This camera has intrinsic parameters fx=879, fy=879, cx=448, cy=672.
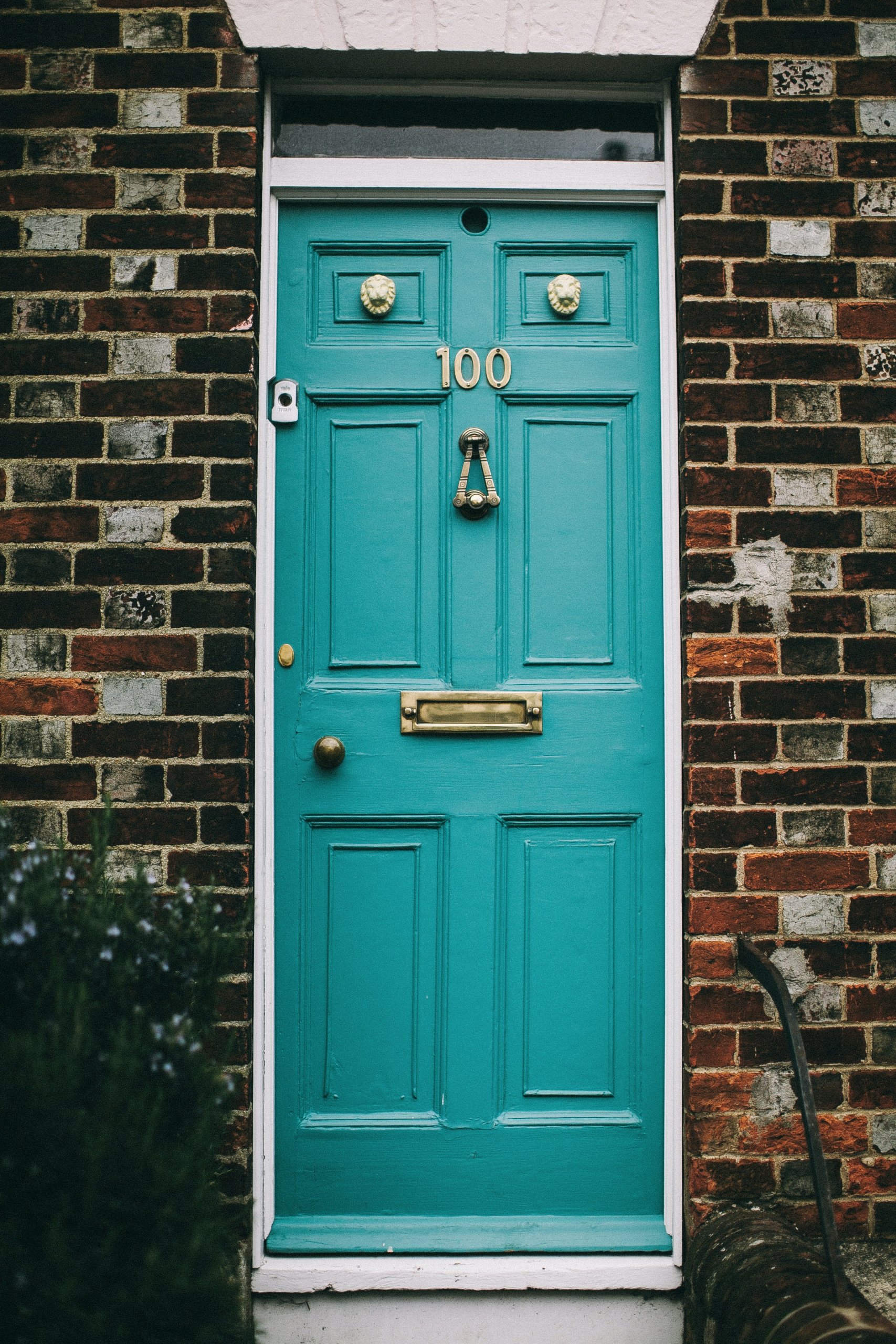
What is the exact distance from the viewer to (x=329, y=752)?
227 centimetres

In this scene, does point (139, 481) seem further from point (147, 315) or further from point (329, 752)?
point (329, 752)

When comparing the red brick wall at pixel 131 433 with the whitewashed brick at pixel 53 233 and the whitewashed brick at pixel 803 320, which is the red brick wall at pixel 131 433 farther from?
the whitewashed brick at pixel 803 320

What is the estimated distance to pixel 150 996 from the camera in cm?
168

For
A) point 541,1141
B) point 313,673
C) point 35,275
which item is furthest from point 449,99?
point 541,1141

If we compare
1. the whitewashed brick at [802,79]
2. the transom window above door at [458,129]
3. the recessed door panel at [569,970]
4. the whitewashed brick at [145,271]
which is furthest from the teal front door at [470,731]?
the whitewashed brick at [802,79]

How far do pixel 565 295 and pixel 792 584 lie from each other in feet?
3.21

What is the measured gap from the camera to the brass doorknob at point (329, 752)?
2.28 metres

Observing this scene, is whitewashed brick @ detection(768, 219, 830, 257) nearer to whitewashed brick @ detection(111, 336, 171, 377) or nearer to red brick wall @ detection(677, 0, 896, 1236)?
red brick wall @ detection(677, 0, 896, 1236)

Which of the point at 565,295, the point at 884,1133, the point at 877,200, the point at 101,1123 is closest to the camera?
the point at 101,1123

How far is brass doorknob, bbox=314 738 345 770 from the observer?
2275mm

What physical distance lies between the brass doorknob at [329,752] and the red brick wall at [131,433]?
206 millimetres

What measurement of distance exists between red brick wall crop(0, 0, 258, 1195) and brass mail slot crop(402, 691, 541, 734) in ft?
1.44

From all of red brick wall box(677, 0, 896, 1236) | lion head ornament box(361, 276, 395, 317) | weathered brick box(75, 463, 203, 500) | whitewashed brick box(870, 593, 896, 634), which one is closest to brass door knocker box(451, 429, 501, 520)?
lion head ornament box(361, 276, 395, 317)

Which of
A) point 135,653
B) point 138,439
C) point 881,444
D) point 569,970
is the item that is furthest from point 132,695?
point 881,444
